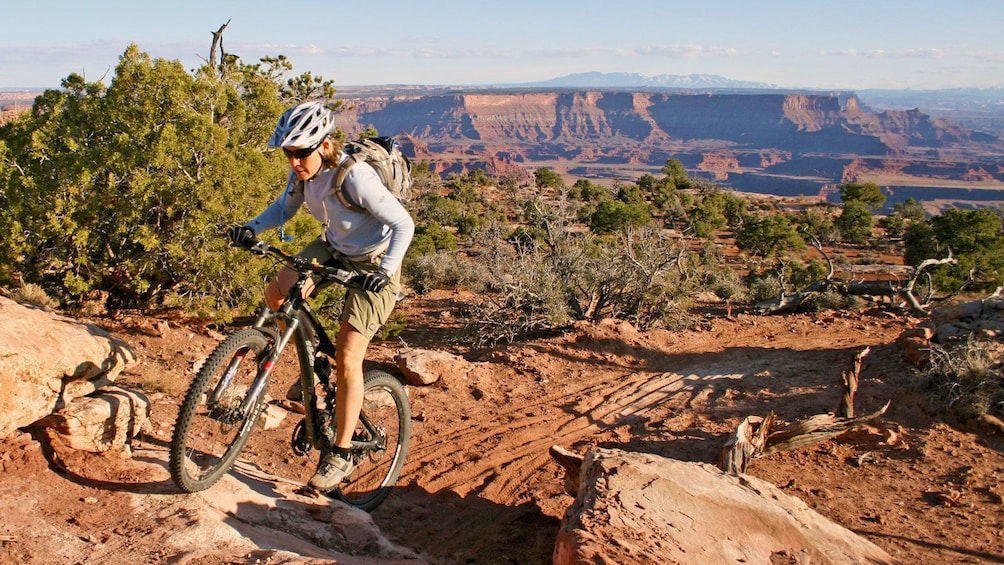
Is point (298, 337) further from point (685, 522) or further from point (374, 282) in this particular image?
point (685, 522)

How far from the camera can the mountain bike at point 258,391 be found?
341cm

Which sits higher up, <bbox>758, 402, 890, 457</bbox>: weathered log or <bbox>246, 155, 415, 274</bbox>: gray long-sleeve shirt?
<bbox>246, 155, 415, 274</bbox>: gray long-sleeve shirt

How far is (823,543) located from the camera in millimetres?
3863

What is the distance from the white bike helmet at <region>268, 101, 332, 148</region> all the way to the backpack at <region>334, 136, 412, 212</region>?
0.20m

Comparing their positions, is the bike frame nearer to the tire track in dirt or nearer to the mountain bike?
the mountain bike

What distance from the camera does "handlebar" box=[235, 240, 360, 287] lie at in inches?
143

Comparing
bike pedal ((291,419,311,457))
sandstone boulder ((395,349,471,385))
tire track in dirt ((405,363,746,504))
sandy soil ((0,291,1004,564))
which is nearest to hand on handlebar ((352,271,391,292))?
bike pedal ((291,419,311,457))

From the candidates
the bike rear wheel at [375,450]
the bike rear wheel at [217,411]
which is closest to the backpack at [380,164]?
the bike rear wheel at [217,411]

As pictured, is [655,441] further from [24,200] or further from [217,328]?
[24,200]

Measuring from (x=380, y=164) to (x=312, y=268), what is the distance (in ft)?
2.17

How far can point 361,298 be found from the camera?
3.82 meters

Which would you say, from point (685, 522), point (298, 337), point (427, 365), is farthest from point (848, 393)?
point (298, 337)

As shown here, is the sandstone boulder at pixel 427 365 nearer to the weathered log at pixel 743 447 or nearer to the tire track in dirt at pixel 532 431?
the tire track in dirt at pixel 532 431

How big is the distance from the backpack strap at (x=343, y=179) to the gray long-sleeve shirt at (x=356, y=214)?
19mm
